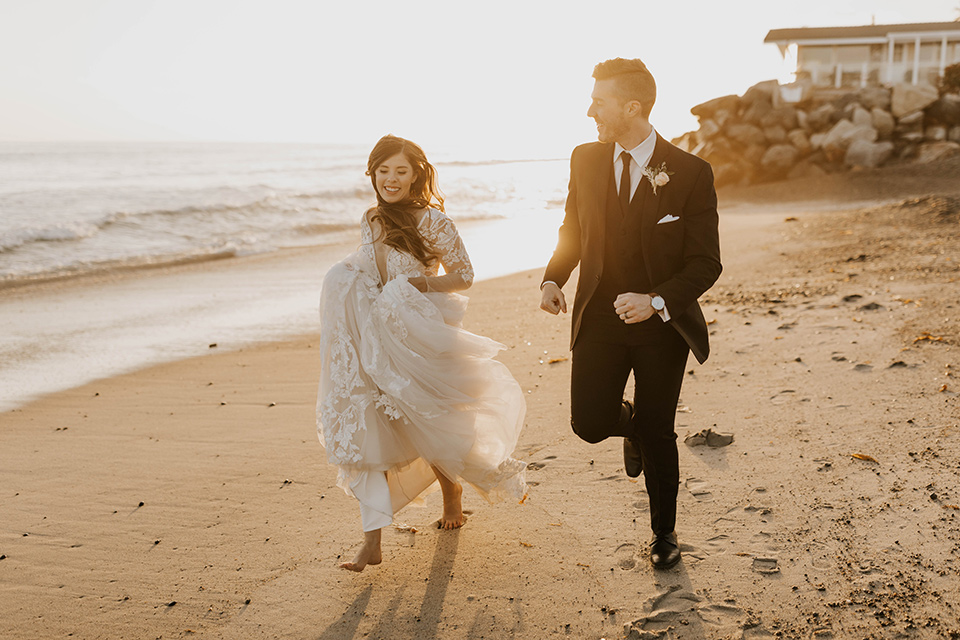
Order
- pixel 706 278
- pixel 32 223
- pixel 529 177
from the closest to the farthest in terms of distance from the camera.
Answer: pixel 706 278
pixel 32 223
pixel 529 177

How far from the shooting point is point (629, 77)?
3.23 m

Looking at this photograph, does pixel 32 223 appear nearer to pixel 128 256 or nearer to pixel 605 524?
pixel 128 256

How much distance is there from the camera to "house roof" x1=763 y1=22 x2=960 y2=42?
3656 cm

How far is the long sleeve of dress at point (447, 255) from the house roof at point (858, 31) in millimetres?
39029

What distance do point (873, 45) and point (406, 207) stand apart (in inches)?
1602

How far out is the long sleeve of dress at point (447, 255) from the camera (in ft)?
12.4

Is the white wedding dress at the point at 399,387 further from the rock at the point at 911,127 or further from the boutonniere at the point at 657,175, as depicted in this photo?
the rock at the point at 911,127

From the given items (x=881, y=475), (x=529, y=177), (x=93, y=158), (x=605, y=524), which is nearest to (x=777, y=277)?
(x=881, y=475)

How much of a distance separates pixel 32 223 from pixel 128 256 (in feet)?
16.3

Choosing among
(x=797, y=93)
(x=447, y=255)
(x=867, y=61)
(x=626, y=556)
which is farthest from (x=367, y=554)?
(x=867, y=61)

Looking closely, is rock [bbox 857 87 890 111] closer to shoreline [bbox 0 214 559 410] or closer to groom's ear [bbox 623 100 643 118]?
shoreline [bbox 0 214 559 410]

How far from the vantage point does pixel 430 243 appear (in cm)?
378

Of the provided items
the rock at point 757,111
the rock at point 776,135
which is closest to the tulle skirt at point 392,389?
the rock at point 776,135

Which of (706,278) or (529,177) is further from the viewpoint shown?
(529,177)
